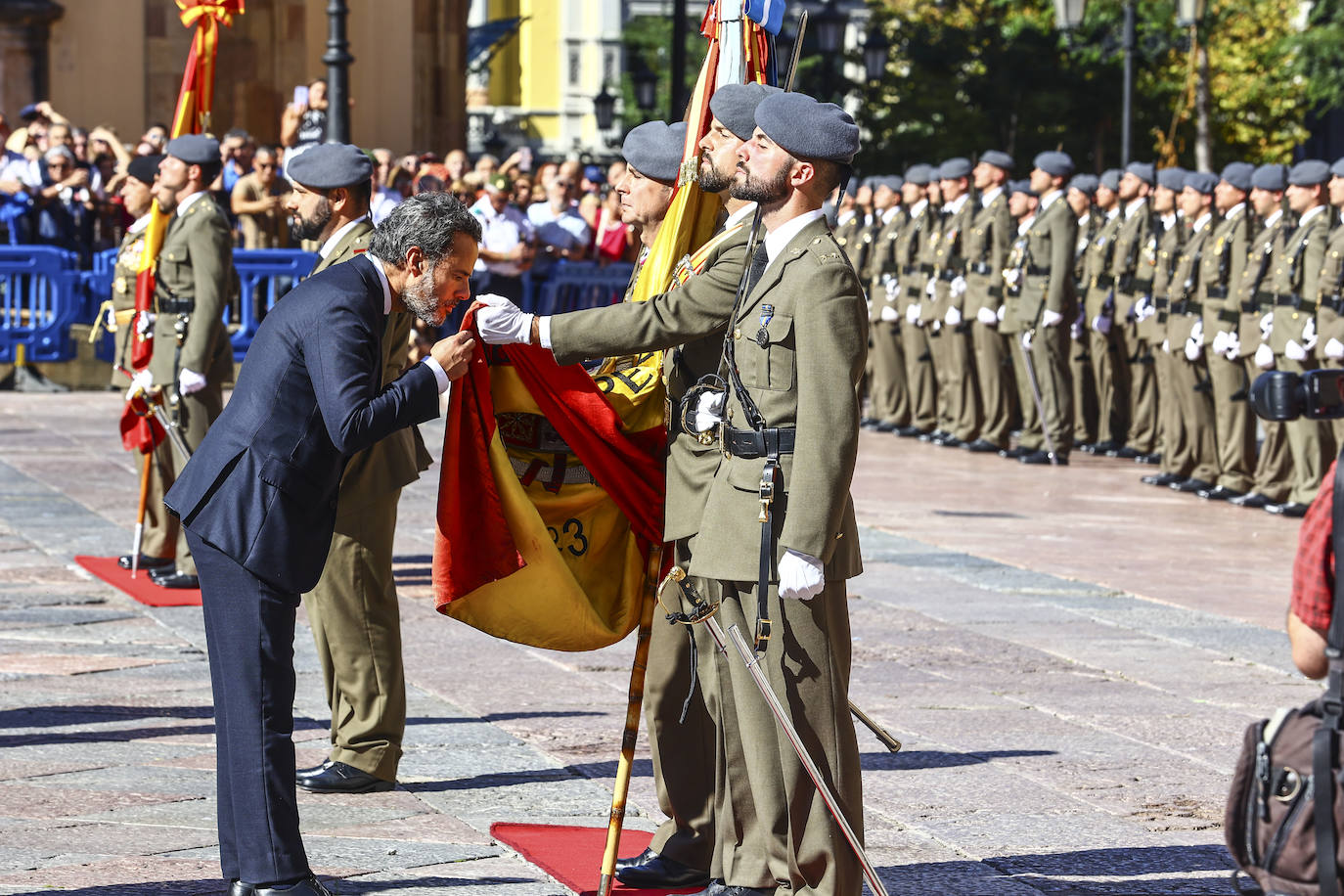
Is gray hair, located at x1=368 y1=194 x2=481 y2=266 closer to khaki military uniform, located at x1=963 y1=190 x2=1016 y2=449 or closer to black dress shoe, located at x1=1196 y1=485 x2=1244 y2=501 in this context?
black dress shoe, located at x1=1196 y1=485 x2=1244 y2=501

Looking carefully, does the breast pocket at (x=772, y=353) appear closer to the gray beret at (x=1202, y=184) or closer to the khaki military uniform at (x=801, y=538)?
the khaki military uniform at (x=801, y=538)

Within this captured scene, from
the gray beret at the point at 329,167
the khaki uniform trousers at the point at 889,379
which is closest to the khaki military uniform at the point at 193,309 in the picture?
the gray beret at the point at 329,167

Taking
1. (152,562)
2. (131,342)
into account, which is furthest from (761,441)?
(152,562)

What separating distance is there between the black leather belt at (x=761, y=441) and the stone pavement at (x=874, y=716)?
3.80 feet

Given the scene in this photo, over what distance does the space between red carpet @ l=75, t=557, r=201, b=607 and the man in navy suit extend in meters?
3.96

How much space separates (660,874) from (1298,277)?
8.54m

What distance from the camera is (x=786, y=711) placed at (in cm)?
477

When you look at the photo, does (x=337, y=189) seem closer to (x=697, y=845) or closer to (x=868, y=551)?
(x=697, y=845)

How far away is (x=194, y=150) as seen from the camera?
29.5 feet

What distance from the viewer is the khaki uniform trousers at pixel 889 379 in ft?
56.8

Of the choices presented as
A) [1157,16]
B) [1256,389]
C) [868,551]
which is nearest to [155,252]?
[868,551]

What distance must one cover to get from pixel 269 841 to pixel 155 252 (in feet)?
15.9

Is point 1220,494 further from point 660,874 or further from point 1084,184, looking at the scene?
point 660,874

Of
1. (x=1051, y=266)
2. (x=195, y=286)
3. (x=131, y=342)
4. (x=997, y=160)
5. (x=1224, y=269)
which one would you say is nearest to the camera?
(x=195, y=286)
